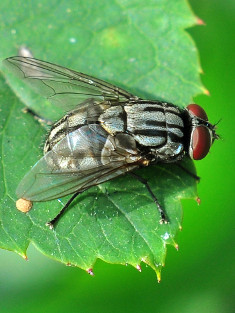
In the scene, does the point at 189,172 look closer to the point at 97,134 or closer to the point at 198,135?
the point at 198,135

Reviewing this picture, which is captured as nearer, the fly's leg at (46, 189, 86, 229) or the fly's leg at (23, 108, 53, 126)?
the fly's leg at (46, 189, 86, 229)

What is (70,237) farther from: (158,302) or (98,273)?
(158,302)

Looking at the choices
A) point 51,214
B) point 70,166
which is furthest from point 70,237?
point 70,166

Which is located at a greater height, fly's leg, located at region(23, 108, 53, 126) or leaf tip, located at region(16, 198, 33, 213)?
fly's leg, located at region(23, 108, 53, 126)

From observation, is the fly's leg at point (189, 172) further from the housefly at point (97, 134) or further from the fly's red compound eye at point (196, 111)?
the fly's red compound eye at point (196, 111)

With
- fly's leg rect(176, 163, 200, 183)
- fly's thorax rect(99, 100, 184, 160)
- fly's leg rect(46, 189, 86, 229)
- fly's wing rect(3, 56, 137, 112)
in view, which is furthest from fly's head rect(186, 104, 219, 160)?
fly's leg rect(46, 189, 86, 229)

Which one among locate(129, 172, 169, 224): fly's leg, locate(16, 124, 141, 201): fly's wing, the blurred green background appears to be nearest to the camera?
locate(16, 124, 141, 201): fly's wing

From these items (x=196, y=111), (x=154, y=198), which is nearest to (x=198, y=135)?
(x=196, y=111)

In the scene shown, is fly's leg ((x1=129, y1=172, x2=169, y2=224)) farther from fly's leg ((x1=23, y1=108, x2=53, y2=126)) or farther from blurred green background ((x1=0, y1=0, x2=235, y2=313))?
fly's leg ((x1=23, y1=108, x2=53, y2=126))

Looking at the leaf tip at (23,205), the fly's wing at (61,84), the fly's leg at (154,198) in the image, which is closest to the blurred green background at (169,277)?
the fly's leg at (154,198)
